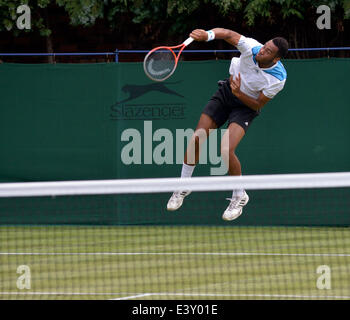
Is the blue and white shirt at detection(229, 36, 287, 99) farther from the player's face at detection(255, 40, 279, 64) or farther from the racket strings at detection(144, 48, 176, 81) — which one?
the racket strings at detection(144, 48, 176, 81)

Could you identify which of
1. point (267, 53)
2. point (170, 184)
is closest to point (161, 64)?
point (267, 53)

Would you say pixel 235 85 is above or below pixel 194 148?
above

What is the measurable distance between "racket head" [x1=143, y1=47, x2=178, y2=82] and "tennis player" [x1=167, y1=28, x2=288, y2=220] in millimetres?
554

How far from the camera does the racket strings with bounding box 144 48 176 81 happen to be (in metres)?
8.17

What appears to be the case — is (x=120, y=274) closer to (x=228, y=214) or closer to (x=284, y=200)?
(x=228, y=214)

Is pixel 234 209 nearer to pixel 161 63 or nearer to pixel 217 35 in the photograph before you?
pixel 161 63

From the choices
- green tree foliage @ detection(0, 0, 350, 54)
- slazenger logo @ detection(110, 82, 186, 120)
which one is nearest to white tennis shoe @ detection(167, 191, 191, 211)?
slazenger logo @ detection(110, 82, 186, 120)

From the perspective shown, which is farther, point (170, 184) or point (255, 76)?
point (255, 76)

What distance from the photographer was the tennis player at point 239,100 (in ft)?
26.4

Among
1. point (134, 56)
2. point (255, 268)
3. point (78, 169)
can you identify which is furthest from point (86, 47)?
point (255, 268)

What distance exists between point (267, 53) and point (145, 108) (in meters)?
4.79

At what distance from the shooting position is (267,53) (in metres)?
8.00

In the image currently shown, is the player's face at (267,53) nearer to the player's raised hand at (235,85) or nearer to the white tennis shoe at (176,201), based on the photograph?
the player's raised hand at (235,85)

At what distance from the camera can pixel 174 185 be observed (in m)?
6.27
